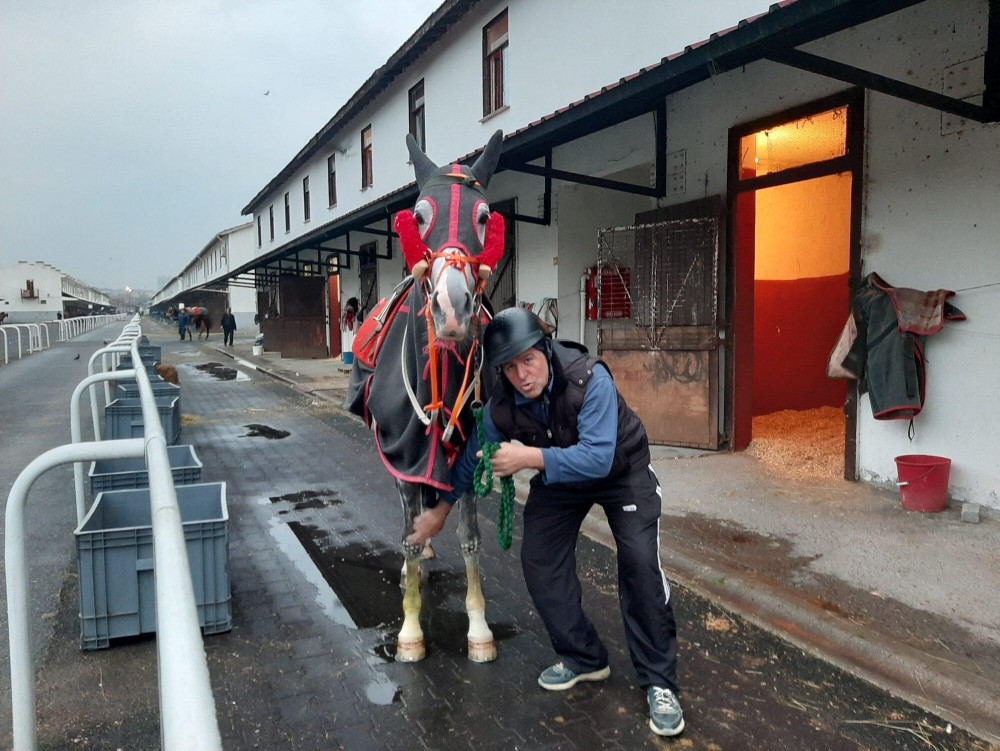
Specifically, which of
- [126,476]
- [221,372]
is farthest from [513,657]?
[221,372]

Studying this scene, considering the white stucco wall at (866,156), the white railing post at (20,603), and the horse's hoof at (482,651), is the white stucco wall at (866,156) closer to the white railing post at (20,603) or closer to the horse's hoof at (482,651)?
the horse's hoof at (482,651)

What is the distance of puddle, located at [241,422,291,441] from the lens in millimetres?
10172

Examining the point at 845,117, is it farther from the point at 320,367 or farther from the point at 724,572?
the point at 320,367

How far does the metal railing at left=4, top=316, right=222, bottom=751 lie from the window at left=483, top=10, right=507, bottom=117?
1173cm

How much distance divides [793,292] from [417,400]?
7.24 metres

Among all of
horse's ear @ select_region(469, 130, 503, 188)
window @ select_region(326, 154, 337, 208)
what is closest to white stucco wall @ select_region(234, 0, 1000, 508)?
horse's ear @ select_region(469, 130, 503, 188)

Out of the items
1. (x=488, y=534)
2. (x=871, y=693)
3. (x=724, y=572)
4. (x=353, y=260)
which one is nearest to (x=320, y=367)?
(x=353, y=260)

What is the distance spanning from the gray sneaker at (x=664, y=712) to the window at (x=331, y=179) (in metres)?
22.9

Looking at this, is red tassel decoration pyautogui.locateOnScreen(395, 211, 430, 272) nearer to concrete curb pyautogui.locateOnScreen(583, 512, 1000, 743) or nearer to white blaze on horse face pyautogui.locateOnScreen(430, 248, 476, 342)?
white blaze on horse face pyautogui.locateOnScreen(430, 248, 476, 342)

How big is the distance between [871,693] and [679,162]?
21.2ft

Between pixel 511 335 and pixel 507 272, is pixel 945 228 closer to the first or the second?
pixel 511 335

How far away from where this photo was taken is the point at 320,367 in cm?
2092

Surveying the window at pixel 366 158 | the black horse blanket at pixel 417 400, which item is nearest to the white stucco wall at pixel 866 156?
the black horse blanket at pixel 417 400

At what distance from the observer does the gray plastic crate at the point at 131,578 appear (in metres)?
3.66
